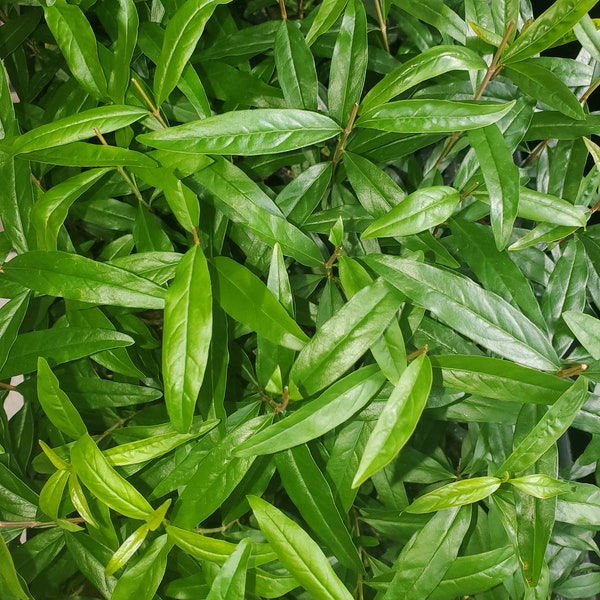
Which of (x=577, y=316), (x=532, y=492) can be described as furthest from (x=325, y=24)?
(x=532, y=492)

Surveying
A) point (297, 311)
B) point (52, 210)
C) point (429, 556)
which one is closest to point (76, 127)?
point (52, 210)

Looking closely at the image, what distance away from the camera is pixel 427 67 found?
0.55 metres

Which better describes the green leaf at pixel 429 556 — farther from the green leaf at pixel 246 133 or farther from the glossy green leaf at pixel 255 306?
the green leaf at pixel 246 133

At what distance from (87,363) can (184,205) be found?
27 cm

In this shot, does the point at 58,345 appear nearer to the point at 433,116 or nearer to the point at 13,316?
the point at 13,316

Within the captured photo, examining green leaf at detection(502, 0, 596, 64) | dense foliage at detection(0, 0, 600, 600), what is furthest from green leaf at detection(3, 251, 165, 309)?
green leaf at detection(502, 0, 596, 64)

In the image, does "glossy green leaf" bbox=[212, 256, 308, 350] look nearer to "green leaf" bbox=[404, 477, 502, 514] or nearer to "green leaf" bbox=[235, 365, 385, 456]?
"green leaf" bbox=[235, 365, 385, 456]

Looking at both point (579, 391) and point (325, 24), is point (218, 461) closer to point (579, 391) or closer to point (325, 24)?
point (579, 391)

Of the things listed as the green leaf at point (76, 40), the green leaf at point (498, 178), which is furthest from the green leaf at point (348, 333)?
the green leaf at point (76, 40)

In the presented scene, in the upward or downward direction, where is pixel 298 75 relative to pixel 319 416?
upward

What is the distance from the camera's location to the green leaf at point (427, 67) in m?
0.55

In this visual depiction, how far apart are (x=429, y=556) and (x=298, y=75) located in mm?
533

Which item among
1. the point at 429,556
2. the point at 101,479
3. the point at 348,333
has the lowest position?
the point at 429,556

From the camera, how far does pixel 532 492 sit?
52cm
